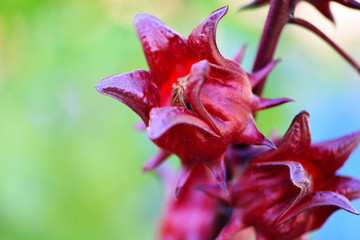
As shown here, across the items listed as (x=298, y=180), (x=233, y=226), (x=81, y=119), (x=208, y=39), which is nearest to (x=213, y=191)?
(x=233, y=226)

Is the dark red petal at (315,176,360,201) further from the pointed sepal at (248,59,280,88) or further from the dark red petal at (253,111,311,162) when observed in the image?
the pointed sepal at (248,59,280,88)

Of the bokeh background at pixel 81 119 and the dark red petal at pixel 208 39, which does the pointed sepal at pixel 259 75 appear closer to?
the dark red petal at pixel 208 39

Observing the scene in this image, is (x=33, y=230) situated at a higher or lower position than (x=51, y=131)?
lower

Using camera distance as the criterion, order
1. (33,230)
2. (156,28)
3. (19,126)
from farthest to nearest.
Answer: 1. (19,126)
2. (33,230)
3. (156,28)

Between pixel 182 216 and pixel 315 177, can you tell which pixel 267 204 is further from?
pixel 182 216

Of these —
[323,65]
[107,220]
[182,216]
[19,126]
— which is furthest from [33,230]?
[323,65]

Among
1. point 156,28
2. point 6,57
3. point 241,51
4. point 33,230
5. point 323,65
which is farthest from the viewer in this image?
point 323,65
